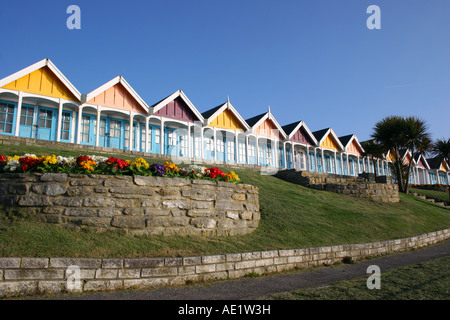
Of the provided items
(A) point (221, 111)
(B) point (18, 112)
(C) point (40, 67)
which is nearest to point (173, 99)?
(A) point (221, 111)

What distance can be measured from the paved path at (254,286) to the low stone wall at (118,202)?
1944 mm

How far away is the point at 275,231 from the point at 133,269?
4996 millimetres

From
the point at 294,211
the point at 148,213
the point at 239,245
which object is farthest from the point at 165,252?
the point at 294,211

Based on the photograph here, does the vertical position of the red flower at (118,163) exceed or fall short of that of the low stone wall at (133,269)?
it exceeds it

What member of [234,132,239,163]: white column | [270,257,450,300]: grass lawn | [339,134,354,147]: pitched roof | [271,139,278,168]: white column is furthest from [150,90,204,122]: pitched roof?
[339,134,354,147]: pitched roof

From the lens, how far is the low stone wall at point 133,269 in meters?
5.43

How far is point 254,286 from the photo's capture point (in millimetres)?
6621

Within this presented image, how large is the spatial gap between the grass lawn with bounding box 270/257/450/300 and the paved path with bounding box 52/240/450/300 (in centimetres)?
54

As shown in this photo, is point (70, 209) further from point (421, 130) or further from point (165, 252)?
point (421, 130)

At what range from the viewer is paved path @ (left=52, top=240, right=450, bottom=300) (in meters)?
5.67

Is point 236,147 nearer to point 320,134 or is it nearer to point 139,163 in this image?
point 320,134

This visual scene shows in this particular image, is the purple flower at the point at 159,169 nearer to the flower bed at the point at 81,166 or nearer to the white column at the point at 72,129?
the flower bed at the point at 81,166

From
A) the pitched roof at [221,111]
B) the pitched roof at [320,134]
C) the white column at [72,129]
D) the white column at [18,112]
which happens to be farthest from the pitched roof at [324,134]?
the white column at [18,112]
